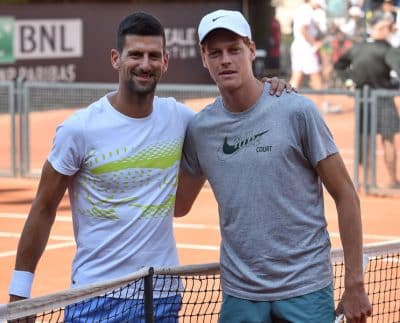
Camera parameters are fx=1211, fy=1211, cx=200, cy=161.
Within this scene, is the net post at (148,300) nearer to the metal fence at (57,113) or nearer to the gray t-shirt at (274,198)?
the gray t-shirt at (274,198)

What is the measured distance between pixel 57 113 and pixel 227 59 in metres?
12.2

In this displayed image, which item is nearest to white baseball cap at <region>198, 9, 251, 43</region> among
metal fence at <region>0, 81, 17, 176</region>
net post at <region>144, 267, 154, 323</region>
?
net post at <region>144, 267, 154, 323</region>

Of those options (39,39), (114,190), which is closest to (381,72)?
(39,39)

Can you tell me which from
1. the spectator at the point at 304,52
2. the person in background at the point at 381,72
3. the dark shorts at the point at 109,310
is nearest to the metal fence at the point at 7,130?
the person in background at the point at 381,72

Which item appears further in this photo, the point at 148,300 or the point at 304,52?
the point at 304,52

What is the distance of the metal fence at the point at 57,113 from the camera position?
15617mm

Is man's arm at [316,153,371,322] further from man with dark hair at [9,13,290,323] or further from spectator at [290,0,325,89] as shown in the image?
spectator at [290,0,325,89]

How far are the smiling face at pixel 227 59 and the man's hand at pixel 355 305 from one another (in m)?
0.93

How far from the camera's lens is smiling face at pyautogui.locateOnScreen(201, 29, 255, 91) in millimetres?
4824

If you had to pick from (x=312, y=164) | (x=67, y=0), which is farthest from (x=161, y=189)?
(x=67, y=0)

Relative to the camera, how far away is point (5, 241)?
1230 centimetres

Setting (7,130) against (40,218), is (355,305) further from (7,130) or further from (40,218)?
(7,130)

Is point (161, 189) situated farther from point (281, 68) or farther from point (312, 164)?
point (281, 68)

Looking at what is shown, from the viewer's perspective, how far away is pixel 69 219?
13.6 m
